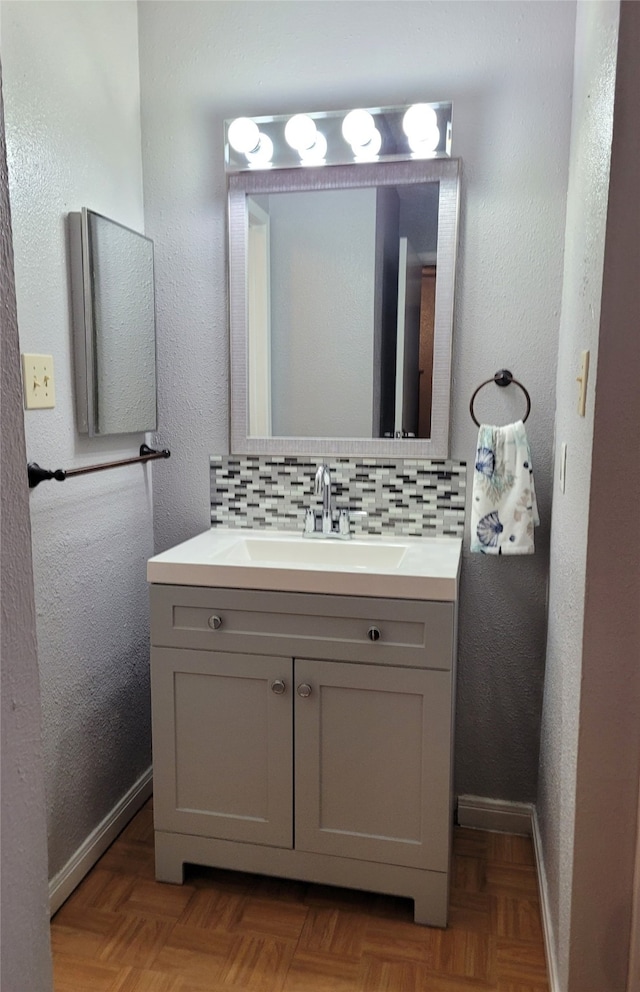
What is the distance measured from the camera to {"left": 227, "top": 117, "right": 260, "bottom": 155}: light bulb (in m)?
1.93

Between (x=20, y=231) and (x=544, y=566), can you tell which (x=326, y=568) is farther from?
(x=20, y=231)

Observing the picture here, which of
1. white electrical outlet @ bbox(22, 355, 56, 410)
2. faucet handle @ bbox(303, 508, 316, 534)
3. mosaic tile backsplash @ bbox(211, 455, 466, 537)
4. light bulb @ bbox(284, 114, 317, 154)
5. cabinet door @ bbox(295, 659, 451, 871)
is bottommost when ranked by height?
cabinet door @ bbox(295, 659, 451, 871)

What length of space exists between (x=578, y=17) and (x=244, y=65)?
86 centimetres

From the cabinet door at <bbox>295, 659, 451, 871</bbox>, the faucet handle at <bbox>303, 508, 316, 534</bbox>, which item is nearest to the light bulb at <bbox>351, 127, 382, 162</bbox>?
the faucet handle at <bbox>303, 508, 316, 534</bbox>

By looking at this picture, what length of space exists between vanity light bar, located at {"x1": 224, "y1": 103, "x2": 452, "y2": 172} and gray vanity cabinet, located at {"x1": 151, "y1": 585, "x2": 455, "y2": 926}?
116cm

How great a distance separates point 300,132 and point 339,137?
10 centimetres

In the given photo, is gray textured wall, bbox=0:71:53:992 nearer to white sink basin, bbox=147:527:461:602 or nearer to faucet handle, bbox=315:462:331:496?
white sink basin, bbox=147:527:461:602

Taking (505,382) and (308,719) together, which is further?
(505,382)

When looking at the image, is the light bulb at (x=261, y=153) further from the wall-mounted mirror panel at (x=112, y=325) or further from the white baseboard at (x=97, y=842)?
the white baseboard at (x=97, y=842)

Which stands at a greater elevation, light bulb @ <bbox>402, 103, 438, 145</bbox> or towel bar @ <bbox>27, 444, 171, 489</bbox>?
light bulb @ <bbox>402, 103, 438, 145</bbox>

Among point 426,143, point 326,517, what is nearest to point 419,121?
point 426,143

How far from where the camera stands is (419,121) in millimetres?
1842

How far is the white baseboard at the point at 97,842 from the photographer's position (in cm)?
173

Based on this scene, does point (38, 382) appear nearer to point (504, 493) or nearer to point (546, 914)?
point (504, 493)
